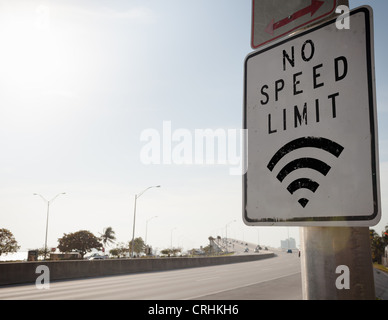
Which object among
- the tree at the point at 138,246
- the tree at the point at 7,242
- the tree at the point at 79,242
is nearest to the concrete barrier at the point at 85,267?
the tree at the point at 7,242

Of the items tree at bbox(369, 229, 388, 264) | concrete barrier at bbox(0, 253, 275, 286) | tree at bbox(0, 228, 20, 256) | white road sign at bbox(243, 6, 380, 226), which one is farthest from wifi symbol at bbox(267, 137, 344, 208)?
tree at bbox(0, 228, 20, 256)

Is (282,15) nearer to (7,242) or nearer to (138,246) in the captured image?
(7,242)

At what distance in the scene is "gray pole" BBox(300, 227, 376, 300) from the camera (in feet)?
4.92

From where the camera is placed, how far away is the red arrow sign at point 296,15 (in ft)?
5.84

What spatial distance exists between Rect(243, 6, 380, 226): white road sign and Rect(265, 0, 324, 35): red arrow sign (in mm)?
142

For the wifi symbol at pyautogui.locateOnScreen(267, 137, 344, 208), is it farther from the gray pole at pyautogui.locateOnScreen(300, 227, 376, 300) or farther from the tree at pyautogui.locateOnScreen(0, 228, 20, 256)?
the tree at pyautogui.locateOnScreen(0, 228, 20, 256)

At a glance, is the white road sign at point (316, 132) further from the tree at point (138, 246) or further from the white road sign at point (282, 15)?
the tree at point (138, 246)

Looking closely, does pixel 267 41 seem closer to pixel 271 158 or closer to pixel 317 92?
pixel 317 92

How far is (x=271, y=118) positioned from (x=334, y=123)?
357 millimetres

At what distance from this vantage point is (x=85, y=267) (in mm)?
25344

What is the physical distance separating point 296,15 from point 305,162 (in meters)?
0.87

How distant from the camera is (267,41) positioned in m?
1.98

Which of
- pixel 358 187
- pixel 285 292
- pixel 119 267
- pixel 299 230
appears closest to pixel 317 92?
pixel 358 187

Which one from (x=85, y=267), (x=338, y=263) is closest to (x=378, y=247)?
(x=85, y=267)
